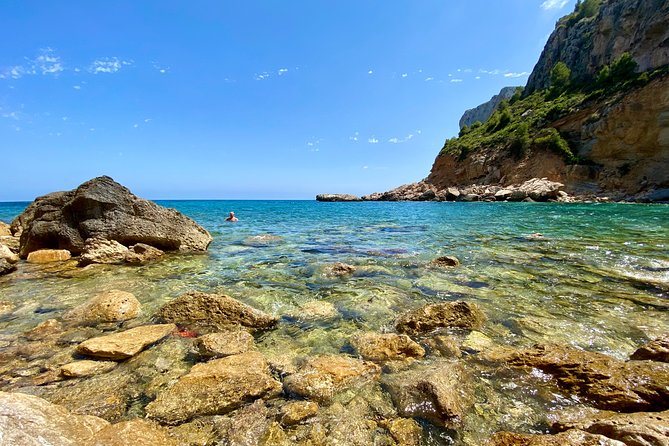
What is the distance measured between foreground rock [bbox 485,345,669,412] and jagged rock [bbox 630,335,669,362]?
31 centimetres

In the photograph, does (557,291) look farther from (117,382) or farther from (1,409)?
(1,409)

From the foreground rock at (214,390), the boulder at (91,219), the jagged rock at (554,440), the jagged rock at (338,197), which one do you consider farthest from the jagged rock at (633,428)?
the jagged rock at (338,197)

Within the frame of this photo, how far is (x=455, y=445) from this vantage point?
2.61 m

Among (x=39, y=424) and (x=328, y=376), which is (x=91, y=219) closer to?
(x=39, y=424)

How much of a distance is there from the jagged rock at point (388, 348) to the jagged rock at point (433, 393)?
40 cm

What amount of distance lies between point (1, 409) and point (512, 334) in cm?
577

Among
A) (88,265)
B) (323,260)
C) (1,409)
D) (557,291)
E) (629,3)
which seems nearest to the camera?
(1,409)

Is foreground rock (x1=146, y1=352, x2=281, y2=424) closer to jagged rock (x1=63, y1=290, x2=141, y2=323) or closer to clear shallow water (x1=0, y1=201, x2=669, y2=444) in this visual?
clear shallow water (x1=0, y1=201, x2=669, y2=444)

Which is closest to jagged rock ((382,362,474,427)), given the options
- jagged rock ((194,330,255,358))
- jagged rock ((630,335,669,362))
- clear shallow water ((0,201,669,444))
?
clear shallow water ((0,201,669,444))

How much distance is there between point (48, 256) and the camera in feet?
33.8

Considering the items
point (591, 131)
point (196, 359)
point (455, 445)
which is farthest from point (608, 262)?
point (591, 131)

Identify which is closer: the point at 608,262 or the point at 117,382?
the point at 117,382

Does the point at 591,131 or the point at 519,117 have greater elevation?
the point at 519,117

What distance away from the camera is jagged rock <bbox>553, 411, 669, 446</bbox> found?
212cm
